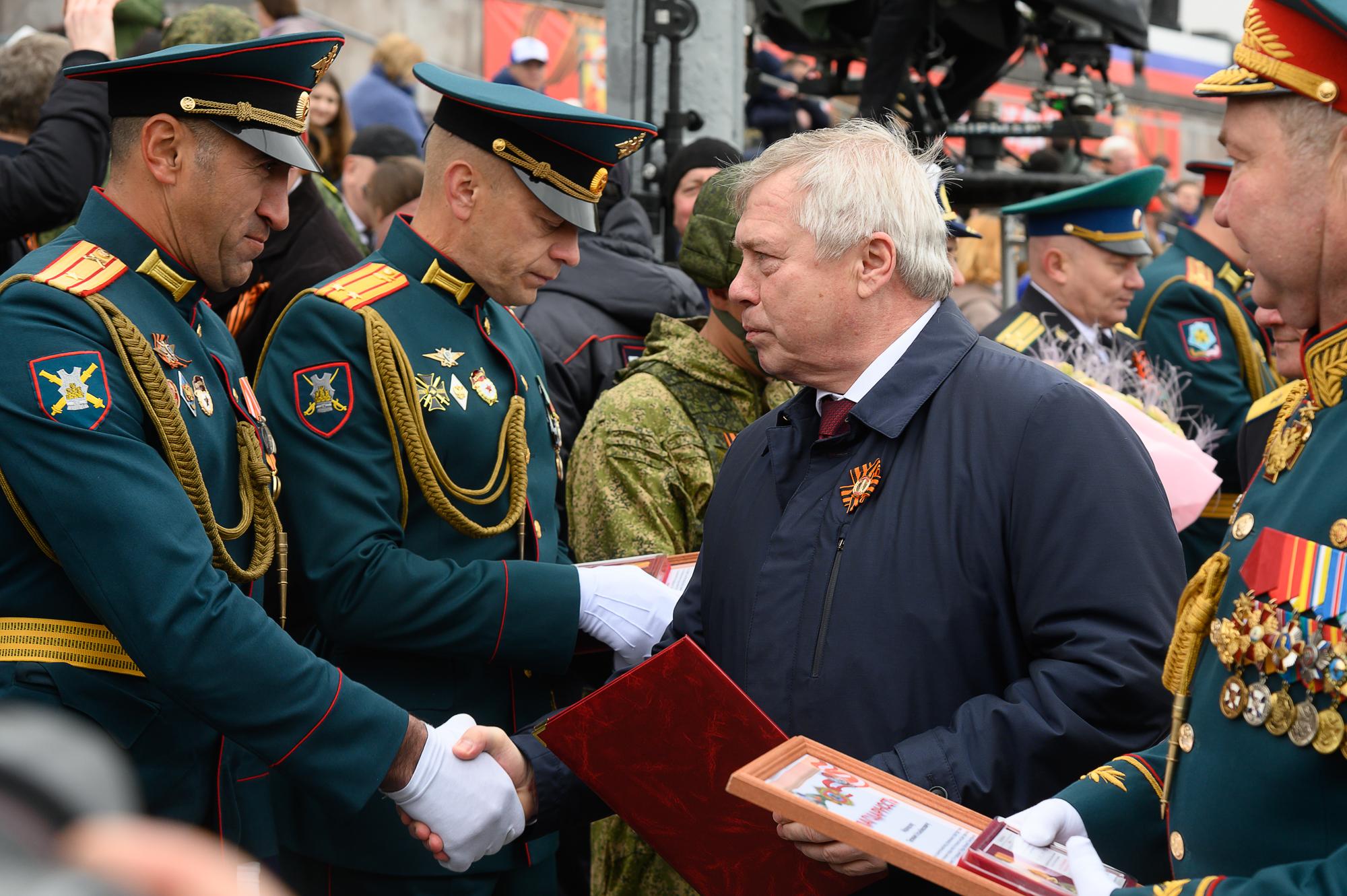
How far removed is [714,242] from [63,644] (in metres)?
1.97

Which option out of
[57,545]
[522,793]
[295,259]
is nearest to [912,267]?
[522,793]

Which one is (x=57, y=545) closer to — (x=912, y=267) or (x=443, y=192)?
(x=443, y=192)

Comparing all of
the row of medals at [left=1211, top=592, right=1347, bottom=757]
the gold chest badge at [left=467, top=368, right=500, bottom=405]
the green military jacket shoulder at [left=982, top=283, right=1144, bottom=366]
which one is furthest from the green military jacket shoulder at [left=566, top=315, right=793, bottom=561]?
the row of medals at [left=1211, top=592, right=1347, bottom=757]

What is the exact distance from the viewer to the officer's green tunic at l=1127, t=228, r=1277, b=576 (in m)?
5.56

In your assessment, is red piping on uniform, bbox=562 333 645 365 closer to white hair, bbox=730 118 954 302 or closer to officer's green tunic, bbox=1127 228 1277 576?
white hair, bbox=730 118 954 302

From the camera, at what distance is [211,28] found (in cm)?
440

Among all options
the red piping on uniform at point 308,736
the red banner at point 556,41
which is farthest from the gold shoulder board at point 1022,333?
the red banner at point 556,41

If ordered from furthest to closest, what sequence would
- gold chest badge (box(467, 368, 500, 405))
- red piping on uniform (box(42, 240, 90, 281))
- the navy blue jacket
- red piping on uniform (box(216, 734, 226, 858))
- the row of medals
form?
1. gold chest badge (box(467, 368, 500, 405))
2. red piping on uniform (box(216, 734, 226, 858))
3. red piping on uniform (box(42, 240, 90, 281))
4. the navy blue jacket
5. the row of medals

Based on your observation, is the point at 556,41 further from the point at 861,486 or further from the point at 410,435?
the point at 861,486

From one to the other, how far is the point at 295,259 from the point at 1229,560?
307 centimetres

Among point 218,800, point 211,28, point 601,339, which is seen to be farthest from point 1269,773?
point 211,28

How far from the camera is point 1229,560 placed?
187 centimetres

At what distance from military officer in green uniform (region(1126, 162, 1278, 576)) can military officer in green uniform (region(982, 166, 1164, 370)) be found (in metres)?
0.36

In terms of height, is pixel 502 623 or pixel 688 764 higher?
pixel 688 764
